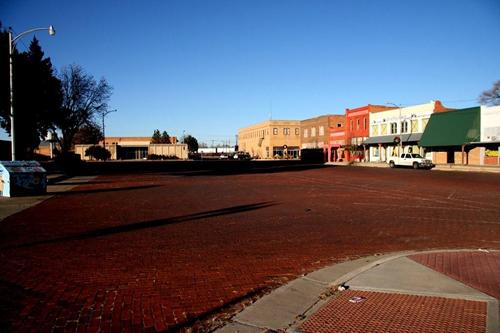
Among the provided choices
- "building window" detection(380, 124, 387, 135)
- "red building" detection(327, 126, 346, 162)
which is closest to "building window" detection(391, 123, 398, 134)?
"building window" detection(380, 124, 387, 135)

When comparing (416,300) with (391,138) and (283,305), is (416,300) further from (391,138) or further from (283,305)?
(391,138)

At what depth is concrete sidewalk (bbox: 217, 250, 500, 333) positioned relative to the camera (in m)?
4.64

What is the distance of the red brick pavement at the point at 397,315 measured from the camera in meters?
4.55

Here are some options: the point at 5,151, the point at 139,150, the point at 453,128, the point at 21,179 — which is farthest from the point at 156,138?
the point at 21,179

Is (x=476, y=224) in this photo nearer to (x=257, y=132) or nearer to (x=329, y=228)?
(x=329, y=228)

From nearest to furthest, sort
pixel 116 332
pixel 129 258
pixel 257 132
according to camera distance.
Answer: pixel 116 332, pixel 129 258, pixel 257 132

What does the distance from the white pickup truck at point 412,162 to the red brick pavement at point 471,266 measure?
40.9m

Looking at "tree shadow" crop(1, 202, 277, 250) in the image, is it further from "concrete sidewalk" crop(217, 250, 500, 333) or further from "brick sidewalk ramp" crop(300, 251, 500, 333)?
"brick sidewalk ramp" crop(300, 251, 500, 333)

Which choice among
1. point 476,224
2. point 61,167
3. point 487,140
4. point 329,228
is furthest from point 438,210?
point 61,167

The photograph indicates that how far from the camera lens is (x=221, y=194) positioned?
1986 centimetres

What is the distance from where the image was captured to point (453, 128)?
4928cm

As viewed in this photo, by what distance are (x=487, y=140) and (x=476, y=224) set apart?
127ft

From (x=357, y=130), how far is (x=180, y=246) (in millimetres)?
65152

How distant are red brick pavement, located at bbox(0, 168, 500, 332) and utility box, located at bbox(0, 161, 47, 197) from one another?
10.8ft
